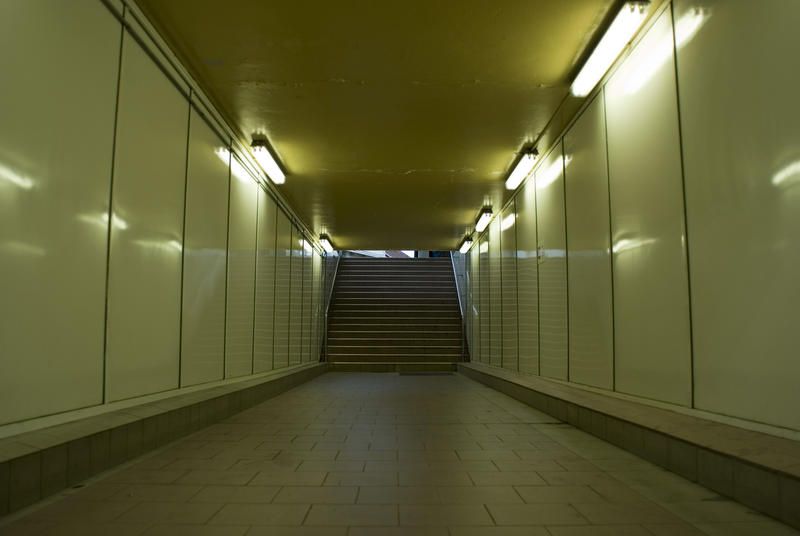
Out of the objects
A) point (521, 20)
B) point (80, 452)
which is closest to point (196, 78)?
point (521, 20)

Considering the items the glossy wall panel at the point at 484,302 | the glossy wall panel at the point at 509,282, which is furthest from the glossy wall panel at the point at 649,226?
the glossy wall panel at the point at 484,302

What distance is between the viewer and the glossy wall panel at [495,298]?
39.4ft

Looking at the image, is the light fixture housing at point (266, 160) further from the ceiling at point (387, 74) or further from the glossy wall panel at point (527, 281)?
the glossy wall panel at point (527, 281)

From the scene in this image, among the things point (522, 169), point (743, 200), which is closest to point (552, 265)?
point (522, 169)

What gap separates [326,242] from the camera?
1692 cm

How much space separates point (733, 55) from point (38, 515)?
489 centimetres

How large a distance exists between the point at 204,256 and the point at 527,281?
5483 millimetres

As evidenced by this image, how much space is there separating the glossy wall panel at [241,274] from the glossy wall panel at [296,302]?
3477 mm

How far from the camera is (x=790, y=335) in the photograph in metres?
2.99

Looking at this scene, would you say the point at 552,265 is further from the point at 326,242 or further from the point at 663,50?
the point at 326,242

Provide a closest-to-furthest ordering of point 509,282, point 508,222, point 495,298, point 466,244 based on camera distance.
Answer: point 509,282, point 508,222, point 495,298, point 466,244

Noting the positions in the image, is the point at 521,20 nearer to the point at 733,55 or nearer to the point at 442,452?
the point at 733,55

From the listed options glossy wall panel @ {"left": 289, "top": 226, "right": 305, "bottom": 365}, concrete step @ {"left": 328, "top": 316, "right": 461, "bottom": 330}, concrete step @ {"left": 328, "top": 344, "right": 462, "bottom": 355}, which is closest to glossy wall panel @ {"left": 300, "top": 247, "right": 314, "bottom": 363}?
glossy wall panel @ {"left": 289, "top": 226, "right": 305, "bottom": 365}

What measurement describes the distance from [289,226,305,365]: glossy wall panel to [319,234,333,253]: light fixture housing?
2.21 meters
